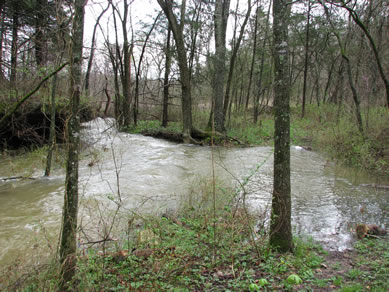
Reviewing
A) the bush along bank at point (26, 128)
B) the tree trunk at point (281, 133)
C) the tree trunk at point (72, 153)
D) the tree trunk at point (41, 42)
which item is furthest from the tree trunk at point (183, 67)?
the tree trunk at point (72, 153)

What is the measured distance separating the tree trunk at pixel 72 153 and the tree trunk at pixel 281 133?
2.36m

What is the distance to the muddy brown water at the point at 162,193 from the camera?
4.63 metres

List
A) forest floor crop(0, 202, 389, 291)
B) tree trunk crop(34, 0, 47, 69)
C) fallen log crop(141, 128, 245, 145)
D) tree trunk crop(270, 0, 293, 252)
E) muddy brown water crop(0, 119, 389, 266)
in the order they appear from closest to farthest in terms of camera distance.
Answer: forest floor crop(0, 202, 389, 291), tree trunk crop(270, 0, 293, 252), muddy brown water crop(0, 119, 389, 266), tree trunk crop(34, 0, 47, 69), fallen log crop(141, 128, 245, 145)

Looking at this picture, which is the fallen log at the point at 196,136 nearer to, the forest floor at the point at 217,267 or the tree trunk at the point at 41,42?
the tree trunk at the point at 41,42

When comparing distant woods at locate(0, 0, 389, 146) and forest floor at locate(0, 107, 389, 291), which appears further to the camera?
distant woods at locate(0, 0, 389, 146)

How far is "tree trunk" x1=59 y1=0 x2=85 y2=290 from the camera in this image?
2973mm

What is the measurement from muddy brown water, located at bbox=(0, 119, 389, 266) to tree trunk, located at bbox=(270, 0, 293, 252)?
37 centimetres

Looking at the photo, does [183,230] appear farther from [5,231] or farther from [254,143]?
[254,143]

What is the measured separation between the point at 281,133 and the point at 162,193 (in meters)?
4.09

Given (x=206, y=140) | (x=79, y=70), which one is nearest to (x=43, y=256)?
(x=79, y=70)

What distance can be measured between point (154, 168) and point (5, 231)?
5236 mm

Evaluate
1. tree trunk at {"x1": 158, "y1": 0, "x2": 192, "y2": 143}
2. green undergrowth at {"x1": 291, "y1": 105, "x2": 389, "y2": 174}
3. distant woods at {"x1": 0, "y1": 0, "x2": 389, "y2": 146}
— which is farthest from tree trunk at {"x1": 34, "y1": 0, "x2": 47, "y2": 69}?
green undergrowth at {"x1": 291, "y1": 105, "x2": 389, "y2": 174}

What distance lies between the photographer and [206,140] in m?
14.8

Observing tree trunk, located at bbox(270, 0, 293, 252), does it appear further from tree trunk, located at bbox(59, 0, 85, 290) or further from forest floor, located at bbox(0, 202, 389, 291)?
tree trunk, located at bbox(59, 0, 85, 290)
